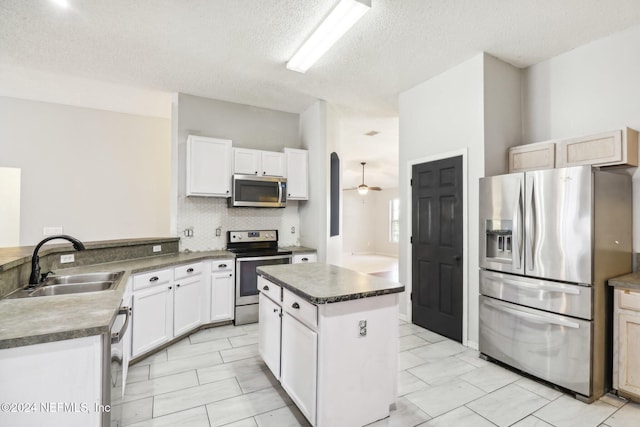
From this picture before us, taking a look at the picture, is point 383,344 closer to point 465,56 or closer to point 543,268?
point 543,268

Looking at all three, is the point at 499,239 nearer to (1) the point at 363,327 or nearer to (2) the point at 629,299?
(2) the point at 629,299

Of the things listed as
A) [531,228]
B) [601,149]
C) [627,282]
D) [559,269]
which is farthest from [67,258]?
[601,149]

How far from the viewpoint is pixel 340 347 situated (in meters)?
1.83

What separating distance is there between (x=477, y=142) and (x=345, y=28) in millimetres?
1712

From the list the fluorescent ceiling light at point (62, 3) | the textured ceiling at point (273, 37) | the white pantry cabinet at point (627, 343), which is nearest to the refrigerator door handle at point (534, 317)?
the white pantry cabinet at point (627, 343)

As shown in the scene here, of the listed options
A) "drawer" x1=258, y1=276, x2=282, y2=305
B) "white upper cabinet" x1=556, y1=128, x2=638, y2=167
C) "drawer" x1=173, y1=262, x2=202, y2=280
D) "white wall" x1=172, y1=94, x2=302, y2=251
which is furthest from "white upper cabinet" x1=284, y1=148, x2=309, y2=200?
"white upper cabinet" x1=556, y1=128, x2=638, y2=167

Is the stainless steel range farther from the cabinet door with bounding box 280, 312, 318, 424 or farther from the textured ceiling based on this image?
the textured ceiling

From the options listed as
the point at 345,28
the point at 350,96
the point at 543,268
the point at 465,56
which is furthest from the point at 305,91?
the point at 543,268

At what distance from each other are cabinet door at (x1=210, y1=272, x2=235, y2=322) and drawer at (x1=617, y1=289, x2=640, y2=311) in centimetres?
365

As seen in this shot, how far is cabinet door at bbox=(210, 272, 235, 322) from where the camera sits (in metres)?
3.73

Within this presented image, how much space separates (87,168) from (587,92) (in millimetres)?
6272

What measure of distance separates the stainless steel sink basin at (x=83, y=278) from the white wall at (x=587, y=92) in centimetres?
430

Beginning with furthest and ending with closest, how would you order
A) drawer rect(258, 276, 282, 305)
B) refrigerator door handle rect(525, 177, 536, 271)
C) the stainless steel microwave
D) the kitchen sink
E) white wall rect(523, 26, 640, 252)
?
the stainless steel microwave → white wall rect(523, 26, 640, 252) → refrigerator door handle rect(525, 177, 536, 271) → drawer rect(258, 276, 282, 305) → the kitchen sink

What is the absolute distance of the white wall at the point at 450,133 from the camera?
3.18 m
